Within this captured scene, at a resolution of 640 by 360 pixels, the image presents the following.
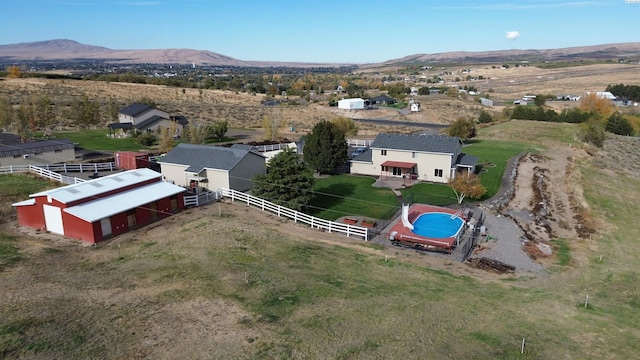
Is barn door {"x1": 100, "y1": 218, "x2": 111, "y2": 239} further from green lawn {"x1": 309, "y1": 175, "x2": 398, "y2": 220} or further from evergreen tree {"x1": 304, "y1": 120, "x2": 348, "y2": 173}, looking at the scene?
evergreen tree {"x1": 304, "y1": 120, "x2": 348, "y2": 173}

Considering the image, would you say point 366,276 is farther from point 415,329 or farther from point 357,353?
point 357,353

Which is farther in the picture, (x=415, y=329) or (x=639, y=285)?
(x=639, y=285)

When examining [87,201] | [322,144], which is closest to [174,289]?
[87,201]

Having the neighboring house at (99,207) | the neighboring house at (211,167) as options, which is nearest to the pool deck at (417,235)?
the neighboring house at (211,167)

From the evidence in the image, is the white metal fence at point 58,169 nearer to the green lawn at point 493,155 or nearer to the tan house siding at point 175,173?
the tan house siding at point 175,173

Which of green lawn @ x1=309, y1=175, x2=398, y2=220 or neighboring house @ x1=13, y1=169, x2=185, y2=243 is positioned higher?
neighboring house @ x1=13, y1=169, x2=185, y2=243

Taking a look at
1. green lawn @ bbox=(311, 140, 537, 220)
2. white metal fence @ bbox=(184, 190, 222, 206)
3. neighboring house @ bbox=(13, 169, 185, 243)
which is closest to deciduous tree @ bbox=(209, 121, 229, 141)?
green lawn @ bbox=(311, 140, 537, 220)
